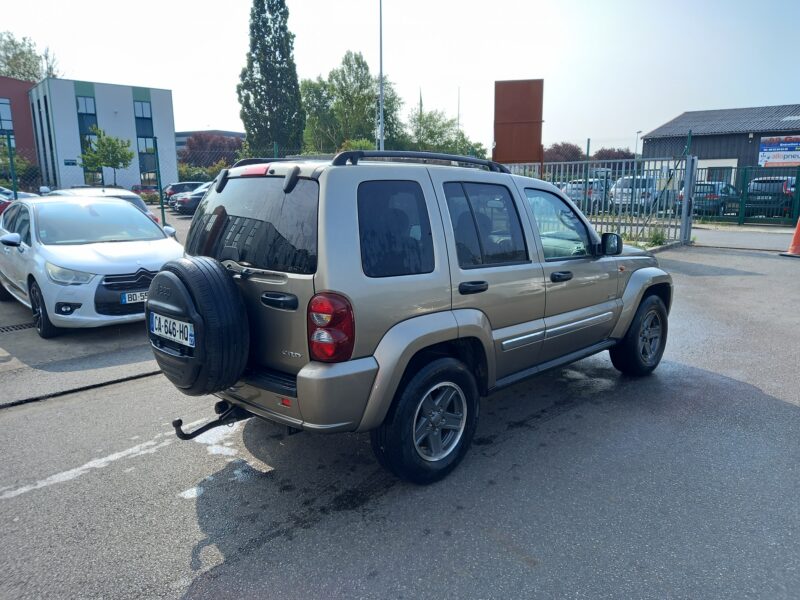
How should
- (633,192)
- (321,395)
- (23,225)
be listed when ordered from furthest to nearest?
(633,192)
(23,225)
(321,395)

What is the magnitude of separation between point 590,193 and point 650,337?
36.6 feet

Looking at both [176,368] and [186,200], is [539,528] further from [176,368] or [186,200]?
[186,200]

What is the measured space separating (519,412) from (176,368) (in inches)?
107

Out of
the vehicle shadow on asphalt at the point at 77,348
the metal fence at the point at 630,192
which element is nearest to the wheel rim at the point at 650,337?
the vehicle shadow on asphalt at the point at 77,348

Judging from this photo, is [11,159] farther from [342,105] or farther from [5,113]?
[342,105]

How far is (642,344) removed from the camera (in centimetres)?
547

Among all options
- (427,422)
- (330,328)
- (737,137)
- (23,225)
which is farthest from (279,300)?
(737,137)

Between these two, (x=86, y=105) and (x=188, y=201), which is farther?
(x=86, y=105)

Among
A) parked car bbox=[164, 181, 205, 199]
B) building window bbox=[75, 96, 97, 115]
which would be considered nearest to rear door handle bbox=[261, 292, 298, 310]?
parked car bbox=[164, 181, 205, 199]

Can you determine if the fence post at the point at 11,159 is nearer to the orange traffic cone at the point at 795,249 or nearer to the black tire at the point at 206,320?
the black tire at the point at 206,320

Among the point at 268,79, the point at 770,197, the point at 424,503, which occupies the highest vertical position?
the point at 268,79

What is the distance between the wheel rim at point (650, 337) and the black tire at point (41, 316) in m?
6.47

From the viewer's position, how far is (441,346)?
12.0 ft

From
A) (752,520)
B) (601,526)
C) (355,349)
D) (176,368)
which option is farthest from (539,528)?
(176,368)
